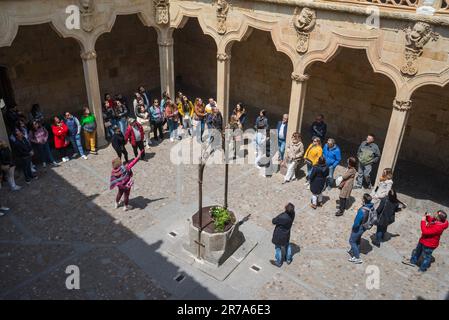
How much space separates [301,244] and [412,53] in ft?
16.8

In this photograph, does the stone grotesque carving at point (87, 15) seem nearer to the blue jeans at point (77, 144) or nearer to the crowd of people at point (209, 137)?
the crowd of people at point (209, 137)

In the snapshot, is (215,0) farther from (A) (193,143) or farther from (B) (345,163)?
(B) (345,163)

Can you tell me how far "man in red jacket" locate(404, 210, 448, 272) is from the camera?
782 cm

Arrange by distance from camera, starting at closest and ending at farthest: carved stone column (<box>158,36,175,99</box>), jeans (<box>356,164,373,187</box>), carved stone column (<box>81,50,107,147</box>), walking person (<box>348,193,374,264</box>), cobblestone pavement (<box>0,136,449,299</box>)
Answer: cobblestone pavement (<box>0,136,449,299</box>) < walking person (<box>348,193,374,264</box>) < jeans (<box>356,164,373,187</box>) < carved stone column (<box>81,50,107,147</box>) < carved stone column (<box>158,36,175,99</box>)

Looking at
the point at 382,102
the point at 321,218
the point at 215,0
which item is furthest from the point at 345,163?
the point at 215,0

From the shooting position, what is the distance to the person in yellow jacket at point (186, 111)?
14.0m

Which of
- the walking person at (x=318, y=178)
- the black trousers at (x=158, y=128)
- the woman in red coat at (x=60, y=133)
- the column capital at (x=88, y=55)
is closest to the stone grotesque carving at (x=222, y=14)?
the black trousers at (x=158, y=128)

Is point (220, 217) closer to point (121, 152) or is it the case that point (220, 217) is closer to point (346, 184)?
point (346, 184)

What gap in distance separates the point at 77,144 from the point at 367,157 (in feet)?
28.9

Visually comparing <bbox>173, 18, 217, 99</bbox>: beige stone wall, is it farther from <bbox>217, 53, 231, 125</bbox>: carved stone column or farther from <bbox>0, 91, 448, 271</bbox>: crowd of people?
<bbox>217, 53, 231, 125</bbox>: carved stone column

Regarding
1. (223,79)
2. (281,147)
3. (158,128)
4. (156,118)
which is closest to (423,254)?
(281,147)

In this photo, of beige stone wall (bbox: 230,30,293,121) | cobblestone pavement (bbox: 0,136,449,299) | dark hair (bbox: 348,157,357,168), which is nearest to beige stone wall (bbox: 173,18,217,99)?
beige stone wall (bbox: 230,30,293,121)

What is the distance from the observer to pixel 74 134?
12.4 metres

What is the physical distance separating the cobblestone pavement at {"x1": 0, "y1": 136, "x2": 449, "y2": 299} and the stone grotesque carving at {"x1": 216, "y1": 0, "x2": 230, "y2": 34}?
452cm
